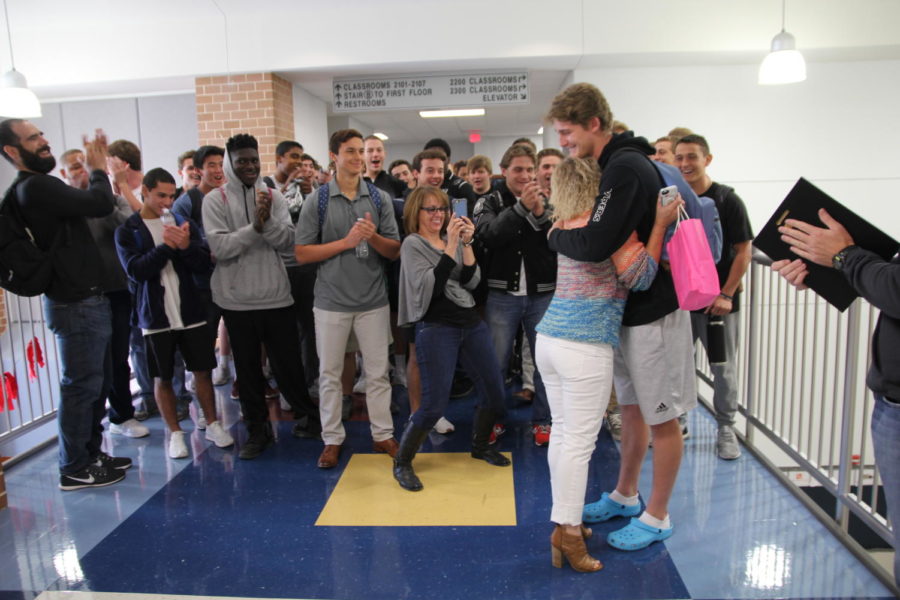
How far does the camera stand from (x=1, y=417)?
5.28 metres

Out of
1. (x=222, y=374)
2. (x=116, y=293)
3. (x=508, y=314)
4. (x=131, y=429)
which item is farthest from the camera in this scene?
(x=222, y=374)

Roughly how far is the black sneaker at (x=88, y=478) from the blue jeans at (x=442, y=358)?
1.73m

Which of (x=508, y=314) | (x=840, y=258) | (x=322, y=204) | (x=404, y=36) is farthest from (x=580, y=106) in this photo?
(x=404, y=36)

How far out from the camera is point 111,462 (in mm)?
3391

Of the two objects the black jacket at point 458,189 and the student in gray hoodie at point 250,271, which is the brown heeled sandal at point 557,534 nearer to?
the student in gray hoodie at point 250,271

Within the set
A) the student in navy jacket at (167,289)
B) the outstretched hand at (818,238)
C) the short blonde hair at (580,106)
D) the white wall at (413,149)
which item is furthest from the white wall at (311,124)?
the white wall at (413,149)

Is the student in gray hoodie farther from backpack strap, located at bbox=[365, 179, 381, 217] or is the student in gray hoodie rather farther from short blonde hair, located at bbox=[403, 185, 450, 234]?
short blonde hair, located at bbox=[403, 185, 450, 234]

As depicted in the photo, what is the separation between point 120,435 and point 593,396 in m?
3.28

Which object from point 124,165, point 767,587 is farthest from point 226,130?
point 767,587

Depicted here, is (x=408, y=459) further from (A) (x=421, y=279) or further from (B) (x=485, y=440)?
(A) (x=421, y=279)

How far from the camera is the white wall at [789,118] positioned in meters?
6.52

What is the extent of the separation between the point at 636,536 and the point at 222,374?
3.65 metres

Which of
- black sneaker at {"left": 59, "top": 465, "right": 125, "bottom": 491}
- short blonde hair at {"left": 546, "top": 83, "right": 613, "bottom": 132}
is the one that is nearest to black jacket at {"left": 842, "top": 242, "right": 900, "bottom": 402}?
short blonde hair at {"left": 546, "top": 83, "right": 613, "bottom": 132}

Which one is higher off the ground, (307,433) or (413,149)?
(413,149)
